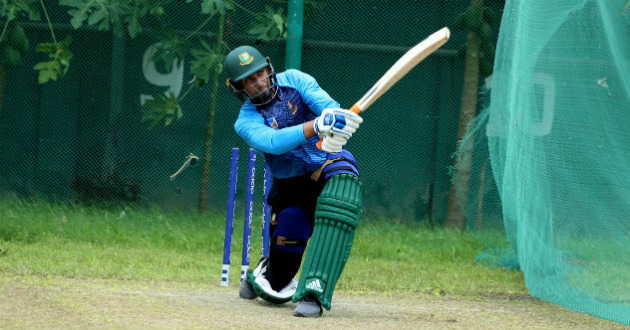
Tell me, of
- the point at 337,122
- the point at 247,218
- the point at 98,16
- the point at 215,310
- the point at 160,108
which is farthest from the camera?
the point at 160,108

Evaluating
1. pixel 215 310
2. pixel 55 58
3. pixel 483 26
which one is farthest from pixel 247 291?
pixel 483 26

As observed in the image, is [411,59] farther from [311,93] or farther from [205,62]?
[205,62]

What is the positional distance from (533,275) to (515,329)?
1.24 meters

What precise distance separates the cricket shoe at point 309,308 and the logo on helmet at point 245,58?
4.07 feet

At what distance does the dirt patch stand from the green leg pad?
0.54 feet

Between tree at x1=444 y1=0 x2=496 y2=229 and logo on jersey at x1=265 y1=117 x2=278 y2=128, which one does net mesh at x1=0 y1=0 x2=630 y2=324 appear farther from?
logo on jersey at x1=265 y1=117 x2=278 y2=128

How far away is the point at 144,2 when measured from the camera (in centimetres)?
784

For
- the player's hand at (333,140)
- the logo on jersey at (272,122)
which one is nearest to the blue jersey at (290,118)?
the logo on jersey at (272,122)

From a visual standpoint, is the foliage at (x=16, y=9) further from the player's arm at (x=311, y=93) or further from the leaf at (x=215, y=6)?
the player's arm at (x=311, y=93)

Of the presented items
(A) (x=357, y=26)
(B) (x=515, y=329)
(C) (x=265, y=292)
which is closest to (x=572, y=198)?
(B) (x=515, y=329)

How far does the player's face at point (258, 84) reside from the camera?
4.82 metres

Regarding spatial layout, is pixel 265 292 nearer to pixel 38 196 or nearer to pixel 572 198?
pixel 572 198

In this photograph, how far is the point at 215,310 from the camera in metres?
4.72

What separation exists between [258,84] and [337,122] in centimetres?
70
